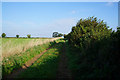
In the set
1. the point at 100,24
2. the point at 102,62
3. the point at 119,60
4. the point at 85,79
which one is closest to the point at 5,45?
the point at 85,79

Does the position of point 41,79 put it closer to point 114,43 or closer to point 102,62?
point 102,62

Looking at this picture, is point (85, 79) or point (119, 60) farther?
point (85, 79)

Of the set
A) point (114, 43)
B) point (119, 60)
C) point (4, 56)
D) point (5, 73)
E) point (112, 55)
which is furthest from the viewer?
point (4, 56)

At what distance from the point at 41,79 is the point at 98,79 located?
8.30ft

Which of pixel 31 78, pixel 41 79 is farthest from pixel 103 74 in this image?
pixel 31 78

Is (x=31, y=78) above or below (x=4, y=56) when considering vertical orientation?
below

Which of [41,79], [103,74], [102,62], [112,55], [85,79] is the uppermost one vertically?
[112,55]

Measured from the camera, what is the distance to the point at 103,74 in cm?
303

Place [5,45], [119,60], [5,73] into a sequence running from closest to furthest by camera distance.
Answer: [119,60]
[5,73]
[5,45]

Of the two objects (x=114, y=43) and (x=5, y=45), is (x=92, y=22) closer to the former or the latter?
(x=114, y=43)

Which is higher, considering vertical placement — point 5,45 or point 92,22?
point 92,22

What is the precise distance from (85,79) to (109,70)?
103 cm

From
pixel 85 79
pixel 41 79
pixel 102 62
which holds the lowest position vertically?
pixel 41 79

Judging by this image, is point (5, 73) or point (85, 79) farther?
point (5, 73)
